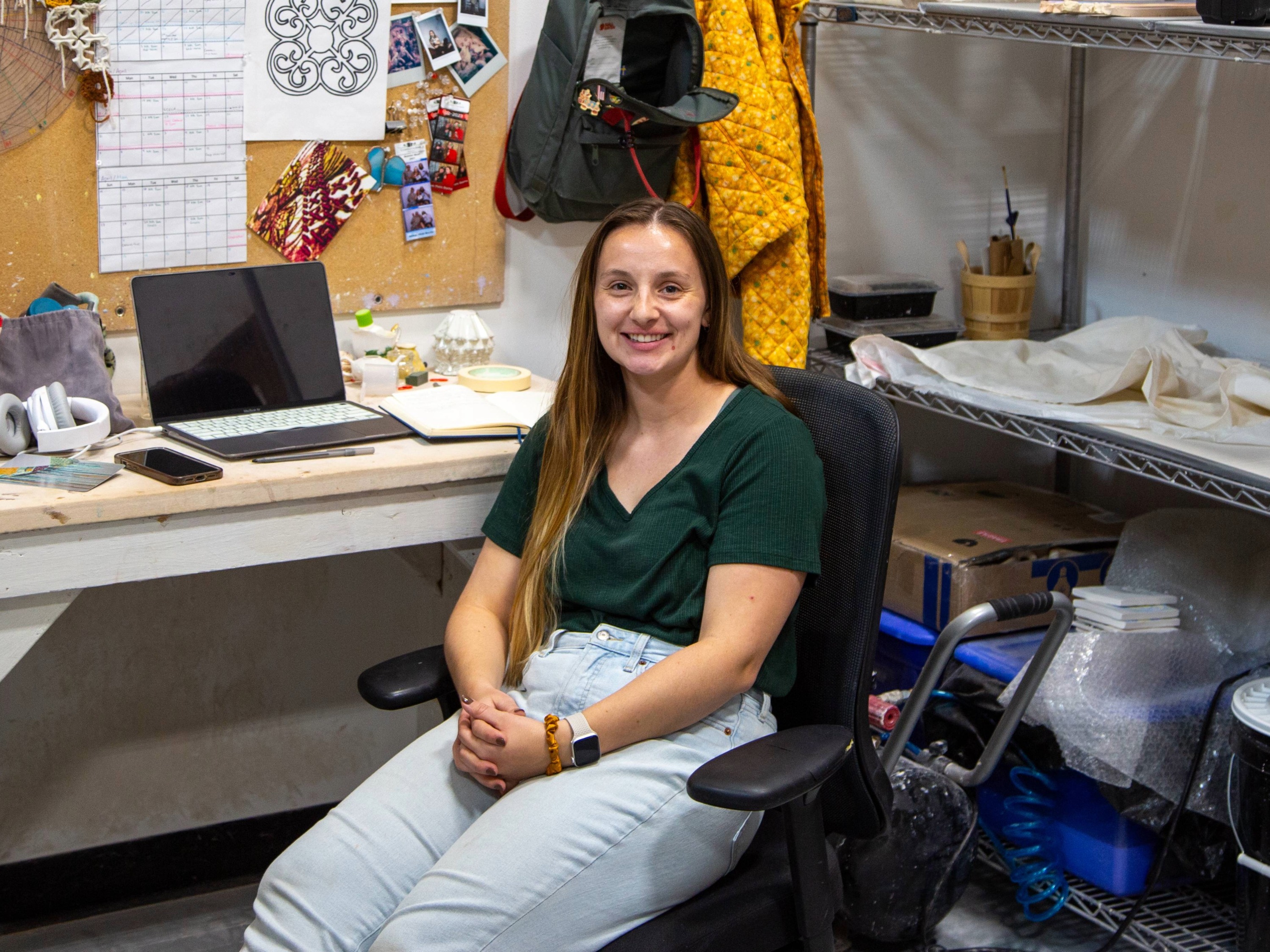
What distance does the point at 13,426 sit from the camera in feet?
5.45

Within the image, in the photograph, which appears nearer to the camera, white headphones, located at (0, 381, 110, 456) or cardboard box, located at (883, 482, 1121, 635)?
white headphones, located at (0, 381, 110, 456)

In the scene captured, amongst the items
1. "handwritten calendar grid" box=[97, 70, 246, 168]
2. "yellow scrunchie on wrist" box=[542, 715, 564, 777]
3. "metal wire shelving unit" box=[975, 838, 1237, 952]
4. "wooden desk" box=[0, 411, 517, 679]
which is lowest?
"metal wire shelving unit" box=[975, 838, 1237, 952]

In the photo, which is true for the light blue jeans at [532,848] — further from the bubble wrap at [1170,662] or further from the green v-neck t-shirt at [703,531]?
the bubble wrap at [1170,662]

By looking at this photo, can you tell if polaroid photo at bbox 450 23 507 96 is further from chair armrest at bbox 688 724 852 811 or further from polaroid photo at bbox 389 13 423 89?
chair armrest at bbox 688 724 852 811

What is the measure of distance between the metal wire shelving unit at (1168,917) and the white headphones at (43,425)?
5.38ft

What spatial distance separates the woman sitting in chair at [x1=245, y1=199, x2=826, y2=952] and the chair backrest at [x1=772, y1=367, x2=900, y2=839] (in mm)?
35

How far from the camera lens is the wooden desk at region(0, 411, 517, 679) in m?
1.51

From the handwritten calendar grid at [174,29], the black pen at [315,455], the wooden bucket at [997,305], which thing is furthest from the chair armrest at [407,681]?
the wooden bucket at [997,305]

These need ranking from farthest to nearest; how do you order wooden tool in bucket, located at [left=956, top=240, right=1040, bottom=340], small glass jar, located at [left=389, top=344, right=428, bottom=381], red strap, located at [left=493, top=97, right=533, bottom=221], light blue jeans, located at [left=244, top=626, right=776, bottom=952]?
wooden tool in bucket, located at [left=956, top=240, right=1040, bottom=340] < red strap, located at [left=493, top=97, right=533, bottom=221] < small glass jar, located at [left=389, top=344, right=428, bottom=381] < light blue jeans, located at [left=244, top=626, right=776, bottom=952]

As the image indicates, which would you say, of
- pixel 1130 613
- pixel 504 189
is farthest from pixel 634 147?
pixel 1130 613

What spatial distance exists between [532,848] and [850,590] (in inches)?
17.2

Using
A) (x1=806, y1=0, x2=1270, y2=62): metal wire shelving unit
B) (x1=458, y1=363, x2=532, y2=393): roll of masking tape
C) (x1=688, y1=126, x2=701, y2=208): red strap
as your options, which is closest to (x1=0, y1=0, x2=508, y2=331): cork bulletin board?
(x1=458, y1=363, x2=532, y2=393): roll of masking tape

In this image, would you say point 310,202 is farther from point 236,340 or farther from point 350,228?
point 236,340

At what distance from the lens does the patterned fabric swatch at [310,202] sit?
206cm
